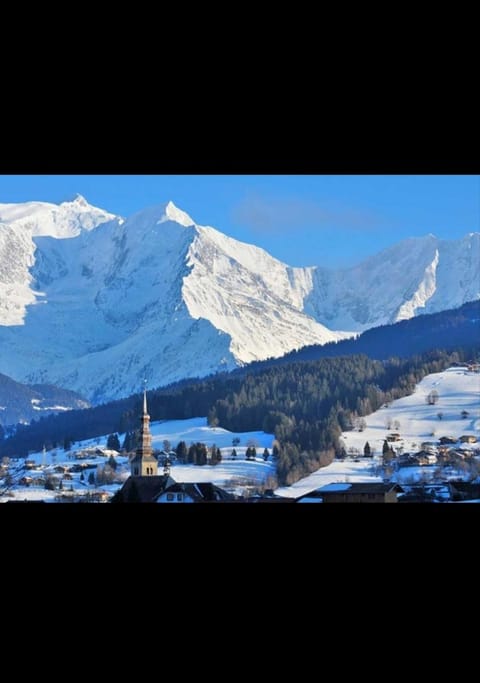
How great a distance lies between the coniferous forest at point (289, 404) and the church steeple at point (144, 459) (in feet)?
13.9

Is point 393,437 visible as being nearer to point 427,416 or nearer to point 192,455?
point 427,416

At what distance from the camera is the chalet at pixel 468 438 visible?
187 ft

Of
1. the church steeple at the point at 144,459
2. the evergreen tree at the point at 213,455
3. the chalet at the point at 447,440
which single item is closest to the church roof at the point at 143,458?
the church steeple at the point at 144,459

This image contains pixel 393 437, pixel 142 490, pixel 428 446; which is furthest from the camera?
pixel 393 437

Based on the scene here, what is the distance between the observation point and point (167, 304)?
17338 cm

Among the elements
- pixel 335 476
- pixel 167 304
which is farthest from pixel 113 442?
pixel 167 304

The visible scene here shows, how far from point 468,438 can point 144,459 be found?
15.6 metres

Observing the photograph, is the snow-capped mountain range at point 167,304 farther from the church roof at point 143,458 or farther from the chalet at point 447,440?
the church roof at point 143,458

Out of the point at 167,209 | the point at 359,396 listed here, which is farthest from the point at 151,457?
the point at 167,209
